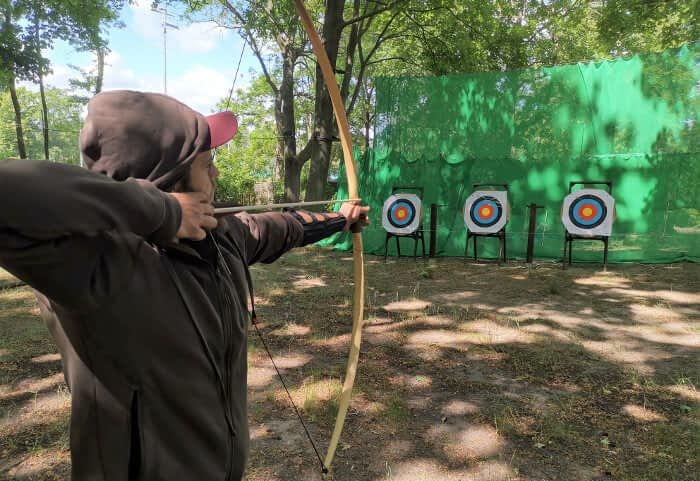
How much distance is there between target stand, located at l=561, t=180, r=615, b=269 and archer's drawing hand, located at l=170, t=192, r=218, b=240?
4777 mm

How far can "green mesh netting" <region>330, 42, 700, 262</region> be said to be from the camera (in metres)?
4.91

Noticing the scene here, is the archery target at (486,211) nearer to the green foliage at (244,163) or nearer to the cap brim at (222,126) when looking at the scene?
the cap brim at (222,126)

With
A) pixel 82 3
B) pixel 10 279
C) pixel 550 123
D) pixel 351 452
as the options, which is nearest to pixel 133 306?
pixel 351 452

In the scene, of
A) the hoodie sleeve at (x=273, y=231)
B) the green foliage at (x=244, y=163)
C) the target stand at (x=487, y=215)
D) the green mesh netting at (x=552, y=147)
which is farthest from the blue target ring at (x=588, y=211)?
the green foliage at (x=244, y=163)

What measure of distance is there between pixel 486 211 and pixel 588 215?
104 cm

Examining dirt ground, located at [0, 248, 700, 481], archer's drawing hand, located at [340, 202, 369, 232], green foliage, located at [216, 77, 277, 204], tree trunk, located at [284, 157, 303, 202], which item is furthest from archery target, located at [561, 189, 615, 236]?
green foliage, located at [216, 77, 277, 204]

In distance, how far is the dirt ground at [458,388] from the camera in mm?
1528

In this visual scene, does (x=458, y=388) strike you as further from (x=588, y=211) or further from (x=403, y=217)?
(x=588, y=211)

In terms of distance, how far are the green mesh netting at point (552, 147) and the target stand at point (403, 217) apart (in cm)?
31

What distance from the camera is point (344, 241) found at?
6.11m

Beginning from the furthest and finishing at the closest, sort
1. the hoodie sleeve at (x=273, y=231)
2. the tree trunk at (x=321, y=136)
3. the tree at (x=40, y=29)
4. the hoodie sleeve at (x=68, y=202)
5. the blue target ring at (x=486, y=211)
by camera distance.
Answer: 1. the tree trunk at (x=321, y=136)
2. the blue target ring at (x=486, y=211)
3. the tree at (x=40, y=29)
4. the hoodie sleeve at (x=273, y=231)
5. the hoodie sleeve at (x=68, y=202)

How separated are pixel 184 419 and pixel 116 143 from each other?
39 centimetres

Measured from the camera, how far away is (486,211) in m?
5.26

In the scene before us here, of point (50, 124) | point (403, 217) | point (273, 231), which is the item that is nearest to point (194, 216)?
point (273, 231)
